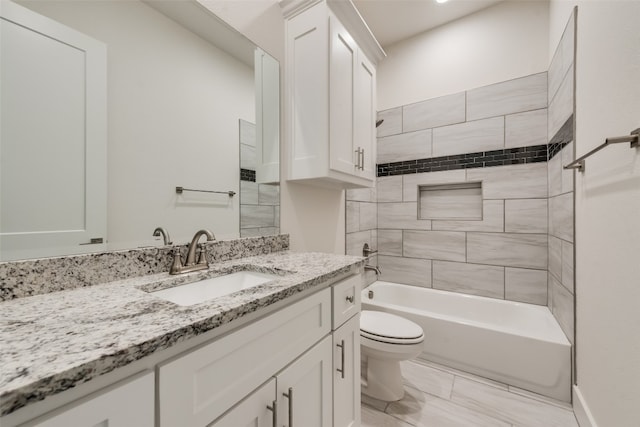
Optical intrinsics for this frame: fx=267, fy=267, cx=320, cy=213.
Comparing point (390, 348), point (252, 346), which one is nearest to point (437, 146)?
point (390, 348)

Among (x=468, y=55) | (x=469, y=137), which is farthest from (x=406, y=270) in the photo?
(x=468, y=55)

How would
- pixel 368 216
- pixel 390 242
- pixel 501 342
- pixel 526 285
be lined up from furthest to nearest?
pixel 390 242
pixel 368 216
pixel 526 285
pixel 501 342

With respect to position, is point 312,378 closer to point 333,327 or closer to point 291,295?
point 333,327

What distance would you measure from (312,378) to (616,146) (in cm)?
147

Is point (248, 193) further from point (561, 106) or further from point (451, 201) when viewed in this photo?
point (561, 106)

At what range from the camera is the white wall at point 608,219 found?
0.93m

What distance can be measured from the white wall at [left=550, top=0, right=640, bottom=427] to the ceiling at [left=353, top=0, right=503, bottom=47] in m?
1.09

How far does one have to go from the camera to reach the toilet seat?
1.56 metres

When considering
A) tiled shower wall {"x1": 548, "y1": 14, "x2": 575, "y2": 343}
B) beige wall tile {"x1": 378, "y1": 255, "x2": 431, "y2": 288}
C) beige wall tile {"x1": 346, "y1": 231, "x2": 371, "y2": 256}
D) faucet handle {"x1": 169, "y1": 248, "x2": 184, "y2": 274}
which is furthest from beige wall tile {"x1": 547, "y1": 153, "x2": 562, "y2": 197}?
faucet handle {"x1": 169, "y1": 248, "x2": 184, "y2": 274}

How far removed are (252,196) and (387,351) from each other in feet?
3.85

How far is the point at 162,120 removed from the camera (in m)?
1.02

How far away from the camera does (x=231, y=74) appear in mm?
1278

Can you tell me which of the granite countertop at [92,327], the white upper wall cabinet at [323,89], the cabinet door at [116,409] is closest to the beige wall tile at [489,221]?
the white upper wall cabinet at [323,89]

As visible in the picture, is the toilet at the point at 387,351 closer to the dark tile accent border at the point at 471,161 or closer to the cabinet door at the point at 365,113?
the cabinet door at the point at 365,113
